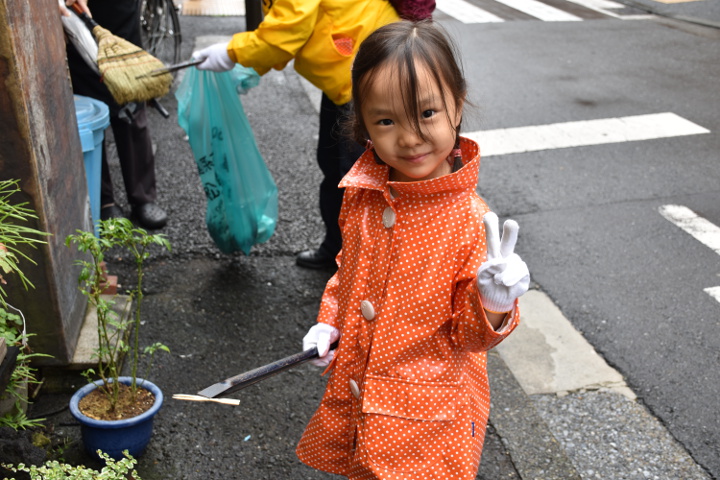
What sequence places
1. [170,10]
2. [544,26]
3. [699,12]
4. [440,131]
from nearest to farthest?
[440,131], [170,10], [544,26], [699,12]

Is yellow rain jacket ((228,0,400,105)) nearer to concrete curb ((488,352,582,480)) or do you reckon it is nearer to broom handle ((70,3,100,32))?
broom handle ((70,3,100,32))

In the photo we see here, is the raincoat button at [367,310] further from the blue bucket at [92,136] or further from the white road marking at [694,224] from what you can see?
the white road marking at [694,224]

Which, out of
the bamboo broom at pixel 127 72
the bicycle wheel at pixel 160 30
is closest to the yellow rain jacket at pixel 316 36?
the bamboo broom at pixel 127 72

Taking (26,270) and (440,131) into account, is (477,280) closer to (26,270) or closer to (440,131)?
(440,131)

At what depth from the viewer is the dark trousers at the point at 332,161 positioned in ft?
11.9

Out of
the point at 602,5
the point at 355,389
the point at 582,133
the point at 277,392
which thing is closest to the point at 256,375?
the point at 355,389

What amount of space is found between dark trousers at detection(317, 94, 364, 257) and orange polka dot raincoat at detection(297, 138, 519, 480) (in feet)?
4.97

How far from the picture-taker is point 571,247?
4453mm

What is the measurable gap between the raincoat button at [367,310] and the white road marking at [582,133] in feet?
13.0

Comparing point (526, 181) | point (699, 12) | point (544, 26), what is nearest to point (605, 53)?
point (544, 26)

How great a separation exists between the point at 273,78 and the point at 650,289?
4.79 m

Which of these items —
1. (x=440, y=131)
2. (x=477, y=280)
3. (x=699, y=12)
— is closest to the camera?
(x=477, y=280)

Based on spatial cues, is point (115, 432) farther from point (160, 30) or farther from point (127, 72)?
point (160, 30)

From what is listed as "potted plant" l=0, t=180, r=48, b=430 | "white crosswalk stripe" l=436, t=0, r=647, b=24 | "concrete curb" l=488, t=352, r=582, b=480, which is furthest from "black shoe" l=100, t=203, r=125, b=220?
"white crosswalk stripe" l=436, t=0, r=647, b=24
